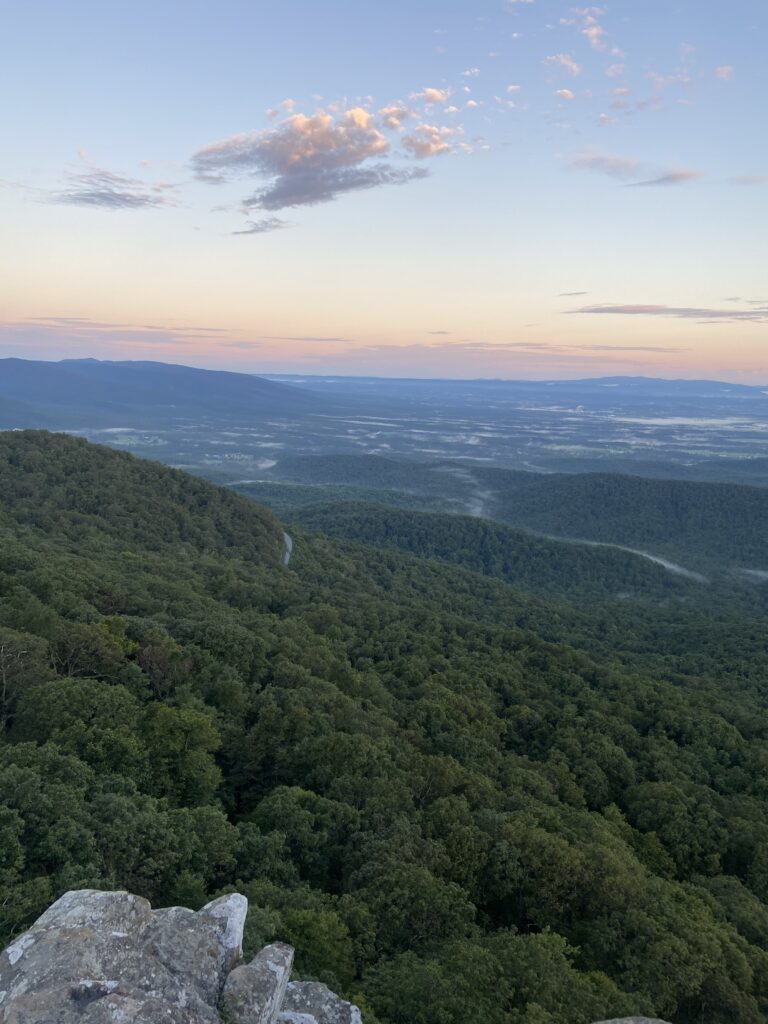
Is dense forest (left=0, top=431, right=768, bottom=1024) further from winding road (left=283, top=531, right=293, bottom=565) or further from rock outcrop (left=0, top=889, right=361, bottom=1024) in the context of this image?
winding road (left=283, top=531, right=293, bottom=565)

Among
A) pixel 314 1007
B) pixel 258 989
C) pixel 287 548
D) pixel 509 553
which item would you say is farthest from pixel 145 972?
pixel 509 553

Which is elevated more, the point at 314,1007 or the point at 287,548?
the point at 314,1007

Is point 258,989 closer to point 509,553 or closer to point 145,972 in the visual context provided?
point 145,972

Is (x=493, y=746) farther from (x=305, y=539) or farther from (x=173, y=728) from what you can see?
(x=305, y=539)

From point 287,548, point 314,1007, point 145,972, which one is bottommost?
point 287,548

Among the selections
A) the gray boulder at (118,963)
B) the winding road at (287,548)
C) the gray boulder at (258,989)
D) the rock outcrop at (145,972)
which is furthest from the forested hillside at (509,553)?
the gray boulder at (118,963)

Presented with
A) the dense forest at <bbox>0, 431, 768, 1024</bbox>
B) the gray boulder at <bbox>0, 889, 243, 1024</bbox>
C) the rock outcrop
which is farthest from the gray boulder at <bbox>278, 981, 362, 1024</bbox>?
the gray boulder at <bbox>0, 889, 243, 1024</bbox>

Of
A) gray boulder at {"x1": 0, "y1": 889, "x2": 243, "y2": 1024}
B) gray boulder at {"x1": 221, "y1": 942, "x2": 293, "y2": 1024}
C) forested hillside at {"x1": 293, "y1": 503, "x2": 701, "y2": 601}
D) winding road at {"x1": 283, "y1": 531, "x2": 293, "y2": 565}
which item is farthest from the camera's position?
forested hillside at {"x1": 293, "y1": 503, "x2": 701, "y2": 601}
